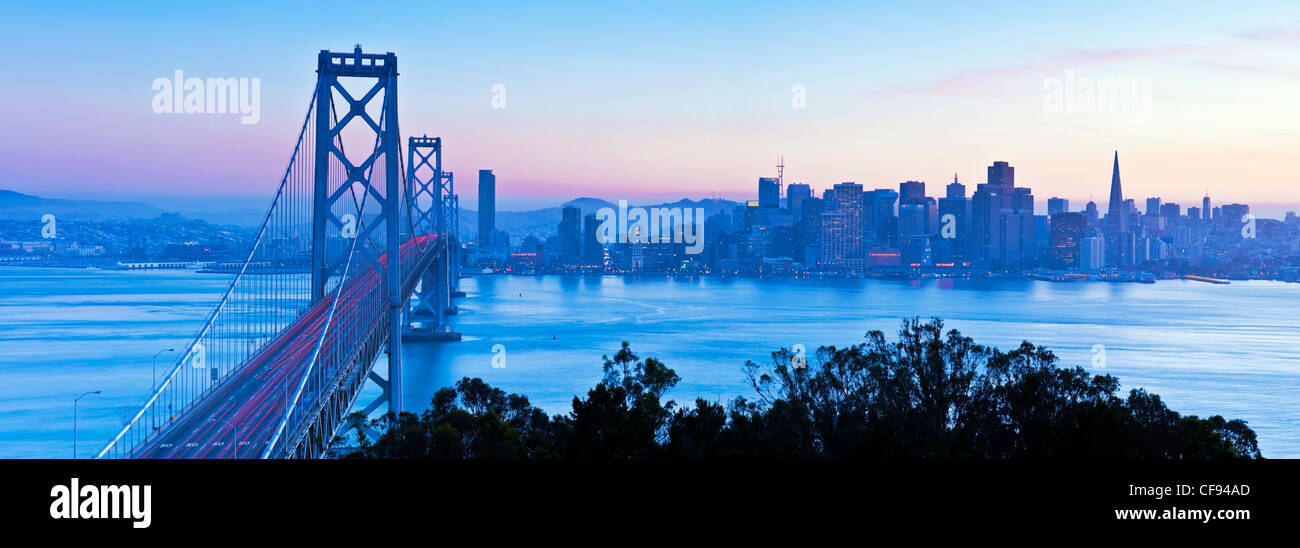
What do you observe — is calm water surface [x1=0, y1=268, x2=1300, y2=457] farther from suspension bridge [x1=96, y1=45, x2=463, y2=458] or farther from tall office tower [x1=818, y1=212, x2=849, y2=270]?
tall office tower [x1=818, y1=212, x2=849, y2=270]

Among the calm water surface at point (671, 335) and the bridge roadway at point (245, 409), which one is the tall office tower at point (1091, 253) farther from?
the bridge roadway at point (245, 409)

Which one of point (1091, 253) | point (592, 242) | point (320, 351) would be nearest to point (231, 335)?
point (320, 351)

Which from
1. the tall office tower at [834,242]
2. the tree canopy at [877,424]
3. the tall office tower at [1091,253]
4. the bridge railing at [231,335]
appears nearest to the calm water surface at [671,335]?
the bridge railing at [231,335]

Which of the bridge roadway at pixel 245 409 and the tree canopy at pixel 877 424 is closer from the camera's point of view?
the tree canopy at pixel 877 424

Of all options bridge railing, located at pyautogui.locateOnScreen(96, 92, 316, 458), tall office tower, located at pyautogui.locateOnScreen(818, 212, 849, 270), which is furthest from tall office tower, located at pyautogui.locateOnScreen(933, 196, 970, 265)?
bridge railing, located at pyautogui.locateOnScreen(96, 92, 316, 458)

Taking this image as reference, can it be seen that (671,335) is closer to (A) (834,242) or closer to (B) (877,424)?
(B) (877,424)

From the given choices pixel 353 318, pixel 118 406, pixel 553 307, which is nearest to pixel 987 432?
pixel 353 318
